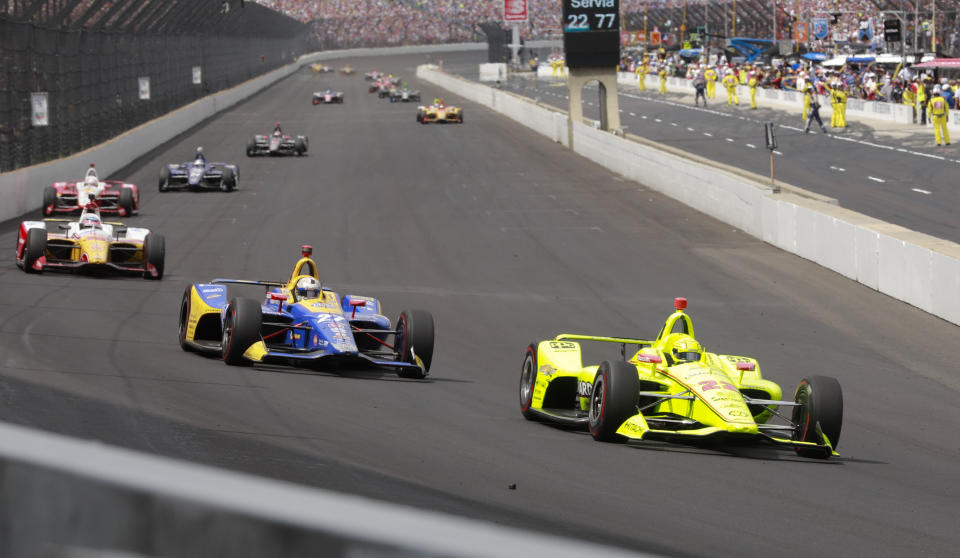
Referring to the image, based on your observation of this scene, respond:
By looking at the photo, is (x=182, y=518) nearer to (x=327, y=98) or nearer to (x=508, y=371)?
(x=508, y=371)

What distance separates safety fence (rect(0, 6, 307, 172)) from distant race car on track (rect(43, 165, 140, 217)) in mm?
1641

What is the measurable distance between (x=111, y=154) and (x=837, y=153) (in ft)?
75.6

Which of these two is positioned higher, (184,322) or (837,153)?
(837,153)

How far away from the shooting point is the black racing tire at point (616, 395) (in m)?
9.80

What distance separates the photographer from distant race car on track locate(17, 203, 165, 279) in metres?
19.8

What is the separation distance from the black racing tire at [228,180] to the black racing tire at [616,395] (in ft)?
89.7

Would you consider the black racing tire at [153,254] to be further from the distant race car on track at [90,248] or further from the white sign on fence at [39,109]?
the white sign on fence at [39,109]

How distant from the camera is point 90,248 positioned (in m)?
20.1

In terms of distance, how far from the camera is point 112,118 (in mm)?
43156

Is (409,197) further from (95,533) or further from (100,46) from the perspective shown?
(95,533)

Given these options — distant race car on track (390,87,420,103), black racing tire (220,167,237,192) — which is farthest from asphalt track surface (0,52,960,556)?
distant race car on track (390,87,420,103)

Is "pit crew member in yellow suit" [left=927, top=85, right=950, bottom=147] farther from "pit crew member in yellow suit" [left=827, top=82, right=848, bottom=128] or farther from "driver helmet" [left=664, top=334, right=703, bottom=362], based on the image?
"driver helmet" [left=664, top=334, right=703, bottom=362]

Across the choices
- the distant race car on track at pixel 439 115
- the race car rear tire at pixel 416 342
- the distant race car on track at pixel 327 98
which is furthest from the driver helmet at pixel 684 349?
the distant race car on track at pixel 327 98

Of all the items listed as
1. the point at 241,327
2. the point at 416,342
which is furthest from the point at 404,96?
the point at 241,327
